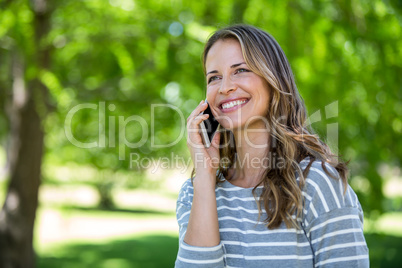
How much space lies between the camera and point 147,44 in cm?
436

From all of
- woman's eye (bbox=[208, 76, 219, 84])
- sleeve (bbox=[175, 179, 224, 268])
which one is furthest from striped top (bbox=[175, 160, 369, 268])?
woman's eye (bbox=[208, 76, 219, 84])

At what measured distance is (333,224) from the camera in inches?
59.9

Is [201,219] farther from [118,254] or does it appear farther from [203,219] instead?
[118,254]

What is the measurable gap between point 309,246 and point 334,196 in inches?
8.2

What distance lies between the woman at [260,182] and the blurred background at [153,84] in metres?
0.98

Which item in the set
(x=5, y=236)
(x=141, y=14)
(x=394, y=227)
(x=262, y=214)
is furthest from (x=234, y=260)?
(x=394, y=227)

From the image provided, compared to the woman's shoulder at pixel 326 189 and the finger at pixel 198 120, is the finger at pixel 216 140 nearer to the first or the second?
the finger at pixel 198 120

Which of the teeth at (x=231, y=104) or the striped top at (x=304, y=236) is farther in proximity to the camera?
the teeth at (x=231, y=104)

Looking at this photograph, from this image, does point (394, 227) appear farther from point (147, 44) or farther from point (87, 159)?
point (147, 44)

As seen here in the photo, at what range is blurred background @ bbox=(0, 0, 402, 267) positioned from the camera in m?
3.02

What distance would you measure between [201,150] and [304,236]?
580 mm

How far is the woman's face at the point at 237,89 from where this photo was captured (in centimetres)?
188

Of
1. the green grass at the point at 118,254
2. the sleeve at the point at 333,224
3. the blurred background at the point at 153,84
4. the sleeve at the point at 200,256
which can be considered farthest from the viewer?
the green grass at the point at 118,254

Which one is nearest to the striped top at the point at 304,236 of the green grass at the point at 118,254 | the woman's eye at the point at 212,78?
the woman's eye at the point at 212,78
